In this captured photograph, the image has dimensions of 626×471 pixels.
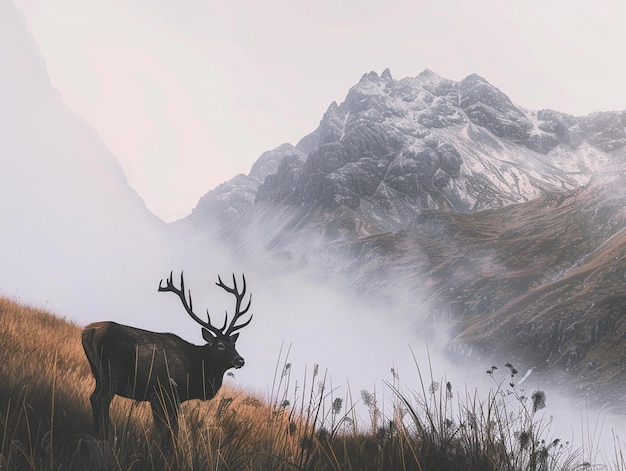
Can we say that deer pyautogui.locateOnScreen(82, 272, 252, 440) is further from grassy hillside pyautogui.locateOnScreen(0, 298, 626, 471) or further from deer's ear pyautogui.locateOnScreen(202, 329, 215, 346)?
grassy hillside pyautogui.locateOnScreen(0, 298, 626, 471)

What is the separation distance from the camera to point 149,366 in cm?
459

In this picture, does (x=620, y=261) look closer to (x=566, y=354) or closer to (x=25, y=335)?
(x=566, y=354)

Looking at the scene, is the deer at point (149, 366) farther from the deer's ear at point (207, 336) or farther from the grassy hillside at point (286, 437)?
the grassy hillside at point (286, 437)

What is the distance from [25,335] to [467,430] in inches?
230

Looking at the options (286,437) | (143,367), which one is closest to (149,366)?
(143,367)

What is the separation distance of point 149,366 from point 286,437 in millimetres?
1556

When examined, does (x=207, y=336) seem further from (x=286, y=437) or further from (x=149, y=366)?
(x=286, y=437)

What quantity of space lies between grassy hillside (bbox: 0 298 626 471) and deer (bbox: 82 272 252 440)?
0.19 m

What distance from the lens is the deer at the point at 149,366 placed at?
4.12m

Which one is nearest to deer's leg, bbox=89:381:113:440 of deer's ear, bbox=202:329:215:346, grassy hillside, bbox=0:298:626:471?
grassy hillside, bbox=0:298:626:471

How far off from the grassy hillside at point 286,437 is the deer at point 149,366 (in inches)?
7.4

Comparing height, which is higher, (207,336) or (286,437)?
(207,336)

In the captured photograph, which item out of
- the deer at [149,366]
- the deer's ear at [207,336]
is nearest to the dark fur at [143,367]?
the deer at [149,366]

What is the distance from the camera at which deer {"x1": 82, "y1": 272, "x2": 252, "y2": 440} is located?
4117 mm
